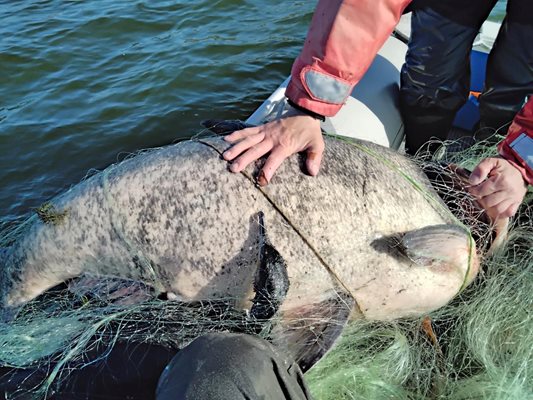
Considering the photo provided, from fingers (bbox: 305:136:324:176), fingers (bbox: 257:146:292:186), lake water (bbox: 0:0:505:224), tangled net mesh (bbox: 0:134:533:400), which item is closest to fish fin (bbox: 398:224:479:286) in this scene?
tangled net mesh (bbox: 0:134:533:400)

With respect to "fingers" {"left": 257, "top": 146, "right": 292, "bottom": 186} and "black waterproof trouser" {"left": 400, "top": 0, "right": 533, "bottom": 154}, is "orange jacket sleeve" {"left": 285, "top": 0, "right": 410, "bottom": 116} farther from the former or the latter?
"black waterproof trouser" {"left": 400, "top": 0, "right": 533, "bottom": 154}

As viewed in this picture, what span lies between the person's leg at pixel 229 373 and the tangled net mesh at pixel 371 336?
34 centimetres

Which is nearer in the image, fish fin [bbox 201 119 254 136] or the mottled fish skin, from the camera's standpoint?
the mottled fish skin

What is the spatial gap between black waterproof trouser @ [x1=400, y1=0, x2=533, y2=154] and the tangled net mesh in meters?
1.34

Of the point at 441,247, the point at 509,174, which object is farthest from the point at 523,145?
the point at 441,247

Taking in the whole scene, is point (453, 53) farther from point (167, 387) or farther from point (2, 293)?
point (2, 293)

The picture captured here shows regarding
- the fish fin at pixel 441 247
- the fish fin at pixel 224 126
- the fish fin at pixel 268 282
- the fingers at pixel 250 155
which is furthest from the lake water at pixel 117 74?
the fish fin at pixel 441 247

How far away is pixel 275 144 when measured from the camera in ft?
8.71

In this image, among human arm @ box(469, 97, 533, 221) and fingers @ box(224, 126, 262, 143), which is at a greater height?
fingers @ box(224, 126, 262, 143)

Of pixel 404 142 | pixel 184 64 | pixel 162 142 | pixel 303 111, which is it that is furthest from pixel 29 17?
pixel 303 111

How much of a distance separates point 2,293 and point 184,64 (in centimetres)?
475

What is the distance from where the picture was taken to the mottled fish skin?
101 inches

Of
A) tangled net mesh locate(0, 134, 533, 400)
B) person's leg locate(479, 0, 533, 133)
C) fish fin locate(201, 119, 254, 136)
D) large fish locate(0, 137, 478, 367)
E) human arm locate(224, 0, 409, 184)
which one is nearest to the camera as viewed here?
tangled net mesh locate(0, 134, 533, 400)

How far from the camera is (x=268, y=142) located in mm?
2656
